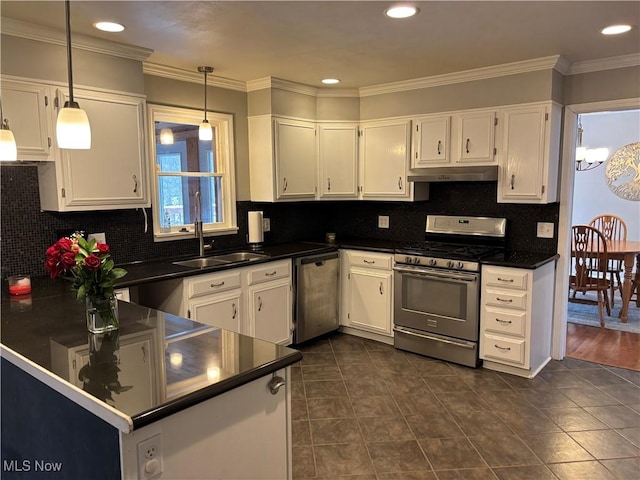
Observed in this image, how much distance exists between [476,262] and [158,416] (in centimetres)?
290

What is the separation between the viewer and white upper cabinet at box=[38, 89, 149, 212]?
2894 mm

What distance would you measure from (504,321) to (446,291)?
19.5 inches

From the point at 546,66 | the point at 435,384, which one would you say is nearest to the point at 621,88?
the point at 546,66

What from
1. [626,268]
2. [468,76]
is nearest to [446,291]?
[468,76]

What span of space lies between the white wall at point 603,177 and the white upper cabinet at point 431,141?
3444mm

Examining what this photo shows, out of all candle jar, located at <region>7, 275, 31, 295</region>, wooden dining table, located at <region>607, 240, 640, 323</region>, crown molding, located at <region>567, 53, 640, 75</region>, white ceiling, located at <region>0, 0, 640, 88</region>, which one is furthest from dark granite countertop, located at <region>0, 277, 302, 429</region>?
wooden dining table, located at <region>607, 240, 640, 323</region>

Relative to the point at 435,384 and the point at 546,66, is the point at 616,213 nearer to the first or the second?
the point at 546,66

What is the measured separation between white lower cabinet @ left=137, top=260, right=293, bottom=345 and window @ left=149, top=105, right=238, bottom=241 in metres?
0.63

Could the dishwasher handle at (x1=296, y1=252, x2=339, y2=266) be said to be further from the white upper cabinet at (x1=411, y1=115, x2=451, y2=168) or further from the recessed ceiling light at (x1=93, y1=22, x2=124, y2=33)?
the recessed ceiling light at (x1=93, y1=22, x2=124, y2=33)

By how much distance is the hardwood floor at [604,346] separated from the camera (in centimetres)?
393

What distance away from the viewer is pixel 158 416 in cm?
127

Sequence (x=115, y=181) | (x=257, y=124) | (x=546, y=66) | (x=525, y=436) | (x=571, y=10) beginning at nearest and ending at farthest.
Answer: (x=571, y=10) < (x=525, y=436) < (x=115, y=181) < (x=546, y=66) < (x=257, y=124)

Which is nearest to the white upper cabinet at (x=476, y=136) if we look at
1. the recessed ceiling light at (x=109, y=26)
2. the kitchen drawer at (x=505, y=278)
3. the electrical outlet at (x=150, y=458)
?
the kitchen drawer at (x=505, y=278)

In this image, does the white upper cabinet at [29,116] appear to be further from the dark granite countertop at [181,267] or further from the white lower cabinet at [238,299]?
the white lower cabinet at [238,299]
